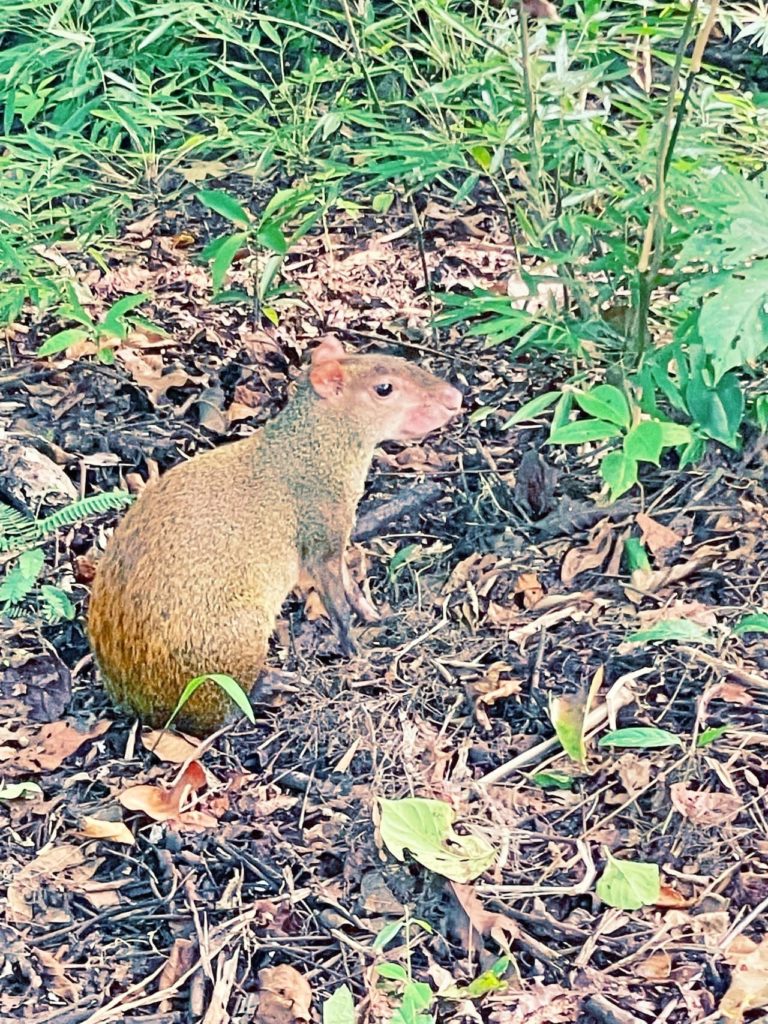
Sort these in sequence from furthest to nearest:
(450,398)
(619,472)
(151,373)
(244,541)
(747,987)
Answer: (151,373) → (450,398) → (244,541) → (619,472) → (747,987)

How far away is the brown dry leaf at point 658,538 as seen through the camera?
3.74 meters

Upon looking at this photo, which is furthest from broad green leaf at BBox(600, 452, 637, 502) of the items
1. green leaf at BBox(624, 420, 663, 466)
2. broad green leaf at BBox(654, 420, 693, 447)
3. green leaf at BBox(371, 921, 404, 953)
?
green leaf at BBox(371, 921, 404, 953)

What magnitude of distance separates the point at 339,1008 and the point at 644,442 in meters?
1.32

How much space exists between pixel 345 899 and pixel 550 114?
6.03 feet

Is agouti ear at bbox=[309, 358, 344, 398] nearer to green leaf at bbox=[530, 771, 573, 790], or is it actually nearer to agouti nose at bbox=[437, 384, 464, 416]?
agouti nose at bbox=[437, 384, 464, 416]

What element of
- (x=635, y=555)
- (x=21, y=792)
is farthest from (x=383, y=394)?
(x=21, y=792)

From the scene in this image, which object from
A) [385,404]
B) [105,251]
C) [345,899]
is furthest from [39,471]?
[345,899]

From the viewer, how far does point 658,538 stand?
376 centimetres

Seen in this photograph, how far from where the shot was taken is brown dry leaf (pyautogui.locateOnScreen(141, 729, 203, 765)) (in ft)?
11.0

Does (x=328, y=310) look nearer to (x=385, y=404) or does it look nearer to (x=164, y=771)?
(x=385, y=404)

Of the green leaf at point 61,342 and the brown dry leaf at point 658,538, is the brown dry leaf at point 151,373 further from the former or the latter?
the brown dry leaf at point 658,538

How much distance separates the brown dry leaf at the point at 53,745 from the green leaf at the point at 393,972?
1.05 meters

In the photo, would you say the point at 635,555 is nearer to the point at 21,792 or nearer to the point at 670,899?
the point at 670,899

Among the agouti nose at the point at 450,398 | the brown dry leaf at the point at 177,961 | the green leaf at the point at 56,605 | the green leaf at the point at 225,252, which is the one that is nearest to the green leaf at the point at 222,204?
the green leaf at the point at 225,252
